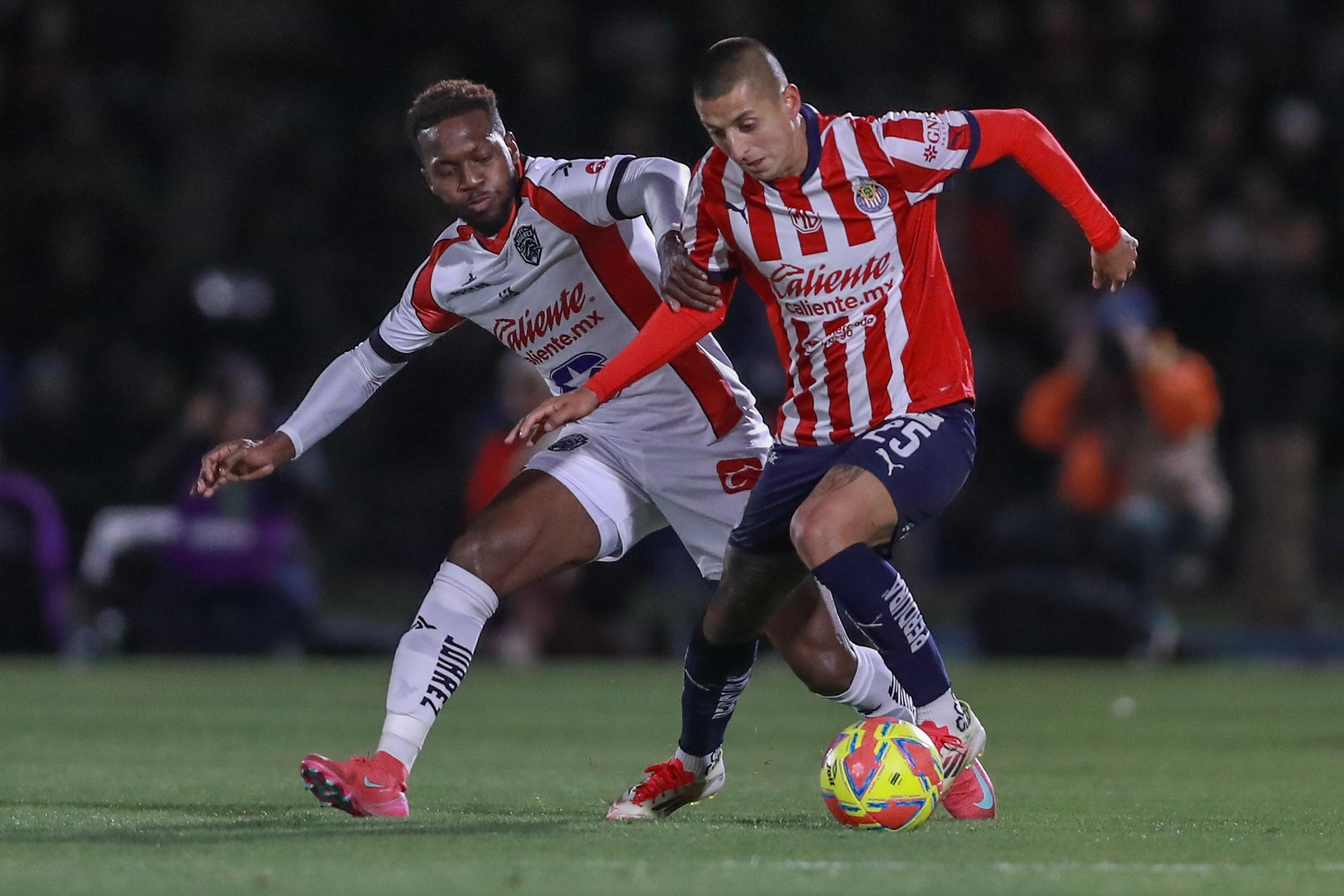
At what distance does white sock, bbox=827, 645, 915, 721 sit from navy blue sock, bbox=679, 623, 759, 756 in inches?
11.8

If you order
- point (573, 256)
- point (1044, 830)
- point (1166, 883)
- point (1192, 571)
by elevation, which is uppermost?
point (573, 256)

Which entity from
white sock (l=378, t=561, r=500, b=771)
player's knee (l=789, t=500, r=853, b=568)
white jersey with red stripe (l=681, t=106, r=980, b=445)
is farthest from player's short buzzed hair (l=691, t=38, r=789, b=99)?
white sock (l=378, t=561, r=500, b=771)

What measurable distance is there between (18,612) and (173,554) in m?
1.30

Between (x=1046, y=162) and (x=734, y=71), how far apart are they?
97 cm

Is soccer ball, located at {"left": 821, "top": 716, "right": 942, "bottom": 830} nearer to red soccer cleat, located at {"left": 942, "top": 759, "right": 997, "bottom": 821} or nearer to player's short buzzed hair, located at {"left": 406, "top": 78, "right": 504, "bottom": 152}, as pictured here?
red soccer cleat, located at {"left": 942, "top": 759, "right": 997, "bottom": 821}

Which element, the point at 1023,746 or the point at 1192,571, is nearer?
the point at 1023,746

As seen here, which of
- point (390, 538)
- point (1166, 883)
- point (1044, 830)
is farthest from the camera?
point (390, 538)

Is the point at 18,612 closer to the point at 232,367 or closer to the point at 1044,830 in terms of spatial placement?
the point at 232,367

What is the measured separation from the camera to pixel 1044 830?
5.58 meters

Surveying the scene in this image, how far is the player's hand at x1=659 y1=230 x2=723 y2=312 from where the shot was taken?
19.2 feet

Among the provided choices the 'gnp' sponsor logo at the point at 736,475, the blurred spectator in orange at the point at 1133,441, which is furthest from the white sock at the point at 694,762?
the blurred spectator in orange at the point at 1133,441

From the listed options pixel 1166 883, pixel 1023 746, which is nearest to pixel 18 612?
pixel 1023 746

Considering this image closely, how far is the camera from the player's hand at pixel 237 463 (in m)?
6.35

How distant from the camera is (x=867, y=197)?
583 centimetres
